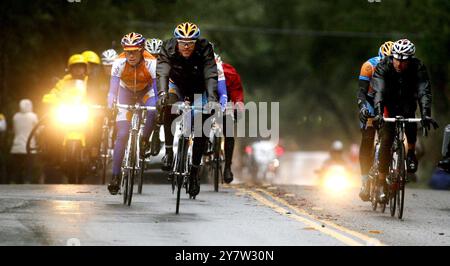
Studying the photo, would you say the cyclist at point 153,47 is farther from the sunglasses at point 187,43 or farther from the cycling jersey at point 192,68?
the sunglasses at point 187,43

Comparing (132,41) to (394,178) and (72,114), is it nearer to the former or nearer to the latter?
(394,178)

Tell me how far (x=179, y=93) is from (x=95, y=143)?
Answer: 6849 mm

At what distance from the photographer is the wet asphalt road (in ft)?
45.2

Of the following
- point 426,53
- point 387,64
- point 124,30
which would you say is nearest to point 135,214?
point 387,64

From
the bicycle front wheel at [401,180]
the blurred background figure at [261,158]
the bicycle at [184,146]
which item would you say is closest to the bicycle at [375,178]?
the bicycle front wheel at [401,180]

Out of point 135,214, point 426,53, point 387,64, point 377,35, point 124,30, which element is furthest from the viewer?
point 377,35

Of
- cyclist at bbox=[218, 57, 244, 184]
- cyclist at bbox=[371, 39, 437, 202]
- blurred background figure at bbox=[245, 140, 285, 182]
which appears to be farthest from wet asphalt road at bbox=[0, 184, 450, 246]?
blurred background figure at bbox=[245, 140, 285, 182]

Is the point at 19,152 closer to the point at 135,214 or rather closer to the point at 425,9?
the point at 135,214

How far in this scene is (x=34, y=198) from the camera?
18.4 m

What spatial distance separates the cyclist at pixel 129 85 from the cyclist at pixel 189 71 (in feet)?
2.41

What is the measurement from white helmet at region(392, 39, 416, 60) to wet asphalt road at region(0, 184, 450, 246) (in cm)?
190

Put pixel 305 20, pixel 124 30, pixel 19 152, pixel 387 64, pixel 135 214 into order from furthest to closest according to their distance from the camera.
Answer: pixel 305 20
pixel 124 30
pixel 19 152
pixel 387 64
pixel 135 214

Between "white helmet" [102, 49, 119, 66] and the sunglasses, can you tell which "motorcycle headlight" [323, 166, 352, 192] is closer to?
"white helmet" [102, 49, 119, 66]

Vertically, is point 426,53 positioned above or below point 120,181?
above
